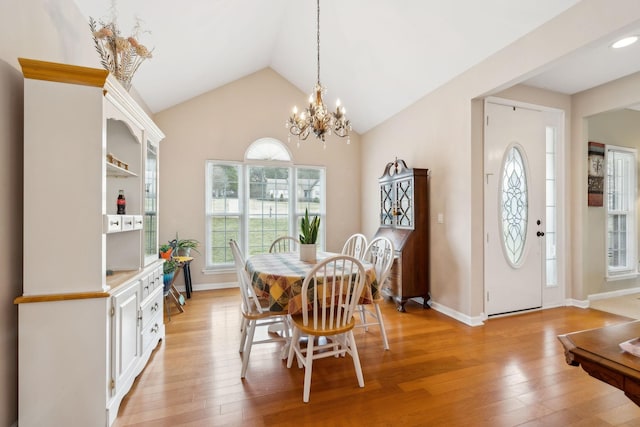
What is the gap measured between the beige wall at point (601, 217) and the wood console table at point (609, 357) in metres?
3.53

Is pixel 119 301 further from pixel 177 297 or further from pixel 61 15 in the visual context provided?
pixel 177 297

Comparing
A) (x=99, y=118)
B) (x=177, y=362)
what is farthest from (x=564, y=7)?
(x=177, y=362)

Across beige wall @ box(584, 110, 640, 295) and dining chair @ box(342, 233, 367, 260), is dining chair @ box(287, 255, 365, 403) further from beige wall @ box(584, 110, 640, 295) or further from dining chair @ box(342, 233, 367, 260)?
beige wall @ box(584, 110, 640, 295)

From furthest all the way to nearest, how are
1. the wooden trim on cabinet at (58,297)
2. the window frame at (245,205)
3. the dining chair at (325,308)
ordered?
the window frame at (245,205) < the dining chair at (325,308) < the wooden trim on cabinet at (58,297)

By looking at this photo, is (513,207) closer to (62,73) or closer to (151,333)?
(151,333)

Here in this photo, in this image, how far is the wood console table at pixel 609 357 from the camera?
0.87 metres

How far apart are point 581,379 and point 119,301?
3227 mm

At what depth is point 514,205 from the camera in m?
3.53

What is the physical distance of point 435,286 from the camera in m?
3.66

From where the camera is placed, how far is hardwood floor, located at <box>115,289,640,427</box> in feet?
5.58

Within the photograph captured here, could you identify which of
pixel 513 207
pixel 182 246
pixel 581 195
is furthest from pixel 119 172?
pixel 581 195

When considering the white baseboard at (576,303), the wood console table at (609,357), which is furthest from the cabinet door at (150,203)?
the white baseboard at (576,303)

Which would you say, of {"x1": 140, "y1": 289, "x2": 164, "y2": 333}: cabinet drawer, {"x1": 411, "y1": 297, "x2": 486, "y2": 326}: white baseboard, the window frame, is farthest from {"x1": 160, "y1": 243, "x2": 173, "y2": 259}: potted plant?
{"x1": 411, "y1": 297, "x2": 486, "y2": 326}: white baseboard

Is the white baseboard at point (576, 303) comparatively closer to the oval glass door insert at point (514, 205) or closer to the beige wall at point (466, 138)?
the beige wall at point (466, 138)
